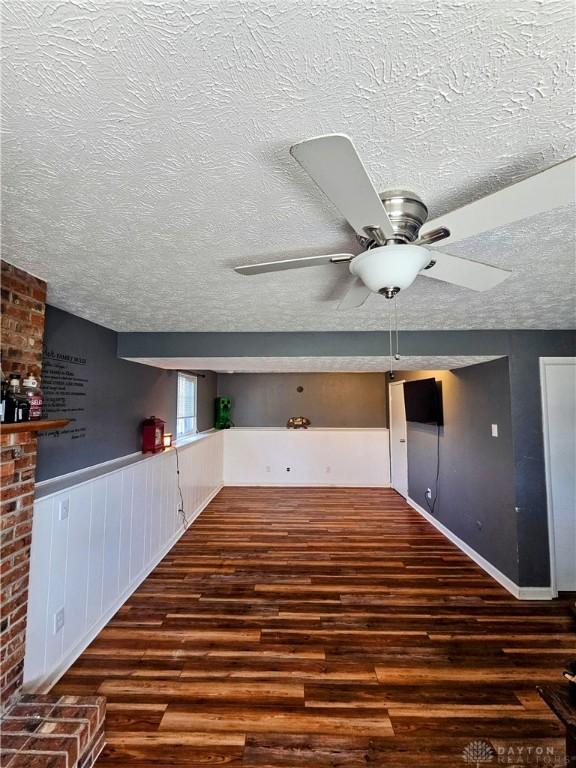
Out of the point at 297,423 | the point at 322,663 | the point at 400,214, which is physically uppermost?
the point at 400,214

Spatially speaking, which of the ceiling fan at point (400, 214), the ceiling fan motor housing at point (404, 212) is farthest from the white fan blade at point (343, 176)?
the ceiling fan motor housing at point (404, 212)

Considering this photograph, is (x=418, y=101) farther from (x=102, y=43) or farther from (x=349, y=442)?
(x=349, y=442)

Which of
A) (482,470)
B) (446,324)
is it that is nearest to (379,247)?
(446,324)

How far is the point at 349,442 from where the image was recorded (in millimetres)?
6344

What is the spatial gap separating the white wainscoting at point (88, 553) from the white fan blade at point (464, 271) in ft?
7.42

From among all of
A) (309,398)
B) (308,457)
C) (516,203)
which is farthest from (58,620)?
(309,398)

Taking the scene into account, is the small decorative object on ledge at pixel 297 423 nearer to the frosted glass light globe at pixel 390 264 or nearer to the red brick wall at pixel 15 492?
the red brick wall at pixel 15 492

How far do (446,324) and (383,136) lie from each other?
87.5 inches

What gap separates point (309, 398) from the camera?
22.7 ft

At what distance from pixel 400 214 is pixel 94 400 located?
8.71 feet

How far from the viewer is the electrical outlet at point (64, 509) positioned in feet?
6.60

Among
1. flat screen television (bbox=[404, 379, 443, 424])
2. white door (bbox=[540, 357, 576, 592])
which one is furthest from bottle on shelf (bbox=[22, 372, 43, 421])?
flat screen television (bbox=[404, 379, 443, 424])

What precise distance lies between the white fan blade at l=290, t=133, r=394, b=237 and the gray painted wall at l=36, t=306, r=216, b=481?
221 centimetres

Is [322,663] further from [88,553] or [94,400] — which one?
[94,400]
